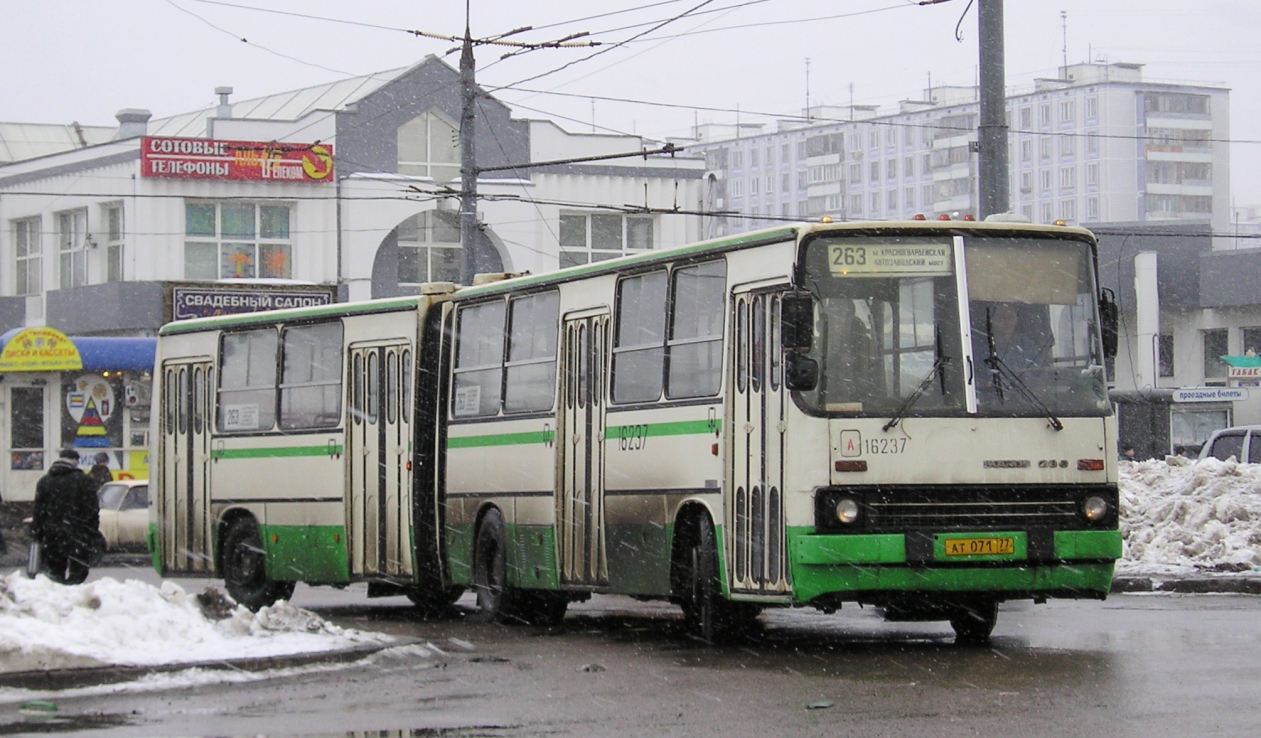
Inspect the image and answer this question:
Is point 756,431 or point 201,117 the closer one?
point 756,431

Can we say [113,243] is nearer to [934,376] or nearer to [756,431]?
[756,431]

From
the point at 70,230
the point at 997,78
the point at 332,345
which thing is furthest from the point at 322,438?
the point at 70,230

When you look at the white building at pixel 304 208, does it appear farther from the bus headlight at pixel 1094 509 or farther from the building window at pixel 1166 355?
the bus headlight at pixel 1094 509

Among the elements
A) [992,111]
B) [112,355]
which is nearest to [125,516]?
[112,355]

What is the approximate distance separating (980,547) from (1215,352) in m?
53.3

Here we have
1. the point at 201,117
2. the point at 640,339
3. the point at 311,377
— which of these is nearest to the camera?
the point at 640,339

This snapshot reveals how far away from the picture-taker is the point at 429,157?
53188mm

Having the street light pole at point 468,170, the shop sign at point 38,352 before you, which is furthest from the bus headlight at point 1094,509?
the shop sign at point 38,352

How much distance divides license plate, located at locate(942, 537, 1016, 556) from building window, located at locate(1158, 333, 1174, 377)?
5340 cm

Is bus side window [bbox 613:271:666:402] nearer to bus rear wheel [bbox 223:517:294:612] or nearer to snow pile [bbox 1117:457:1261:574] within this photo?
bus rear wheel [bbox 223:517:294:612]

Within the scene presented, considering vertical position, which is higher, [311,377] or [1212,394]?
[1212,394]

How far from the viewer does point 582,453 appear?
16.1m

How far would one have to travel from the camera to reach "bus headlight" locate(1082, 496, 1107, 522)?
1326 cm

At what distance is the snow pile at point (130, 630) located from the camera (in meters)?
12.0
